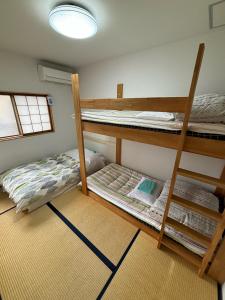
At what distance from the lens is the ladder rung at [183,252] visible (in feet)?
3.81

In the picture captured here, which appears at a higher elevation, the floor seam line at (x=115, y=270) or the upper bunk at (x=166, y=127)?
the upper bunk at (x=166, y=127)

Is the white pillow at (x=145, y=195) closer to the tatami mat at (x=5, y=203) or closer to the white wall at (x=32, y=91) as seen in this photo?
the tatami mat at (x=5, y=203)

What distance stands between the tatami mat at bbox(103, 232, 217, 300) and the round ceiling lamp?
2.34 m

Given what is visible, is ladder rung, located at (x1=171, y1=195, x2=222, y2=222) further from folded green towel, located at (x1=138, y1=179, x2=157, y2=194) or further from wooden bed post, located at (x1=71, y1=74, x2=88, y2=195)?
wooden bed post, located at (x1=71, y1=74, x2=88, y2=195)

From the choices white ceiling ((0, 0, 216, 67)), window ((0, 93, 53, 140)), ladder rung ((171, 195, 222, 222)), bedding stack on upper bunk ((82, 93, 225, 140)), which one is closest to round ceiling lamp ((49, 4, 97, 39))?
white ceiling ((0, 0, 216, 67))

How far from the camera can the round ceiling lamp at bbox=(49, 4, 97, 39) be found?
1.04 metres

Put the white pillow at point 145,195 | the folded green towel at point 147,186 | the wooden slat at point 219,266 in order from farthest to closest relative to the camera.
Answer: the folded green towel at point 147,186, the white pillow at point 145,195, the wooden slat at point 219,266

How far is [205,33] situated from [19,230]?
3.24m

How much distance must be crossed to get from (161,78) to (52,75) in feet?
6.74

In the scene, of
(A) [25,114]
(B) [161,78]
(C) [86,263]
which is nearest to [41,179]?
(C) [86,263]

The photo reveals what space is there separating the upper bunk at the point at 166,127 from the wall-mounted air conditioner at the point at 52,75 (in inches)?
50.6

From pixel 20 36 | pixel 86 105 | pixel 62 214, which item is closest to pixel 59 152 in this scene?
pixel 62 214

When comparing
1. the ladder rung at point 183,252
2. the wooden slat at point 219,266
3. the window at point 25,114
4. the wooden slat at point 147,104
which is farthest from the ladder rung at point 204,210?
the window at point 25,114

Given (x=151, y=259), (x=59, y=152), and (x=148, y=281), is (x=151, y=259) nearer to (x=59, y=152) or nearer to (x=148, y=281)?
(x=148, y=281)
